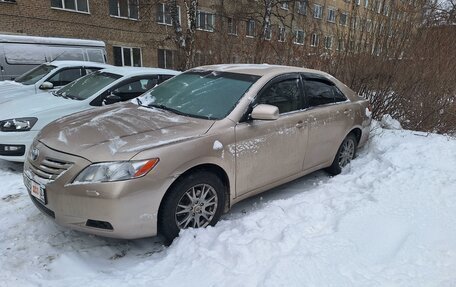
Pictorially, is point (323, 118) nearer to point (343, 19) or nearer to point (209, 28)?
point (343, 19)

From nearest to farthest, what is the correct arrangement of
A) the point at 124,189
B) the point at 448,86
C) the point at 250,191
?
the point at 124,189
the point at 250,191
the point at 448,86

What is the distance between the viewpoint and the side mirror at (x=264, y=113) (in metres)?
3.51

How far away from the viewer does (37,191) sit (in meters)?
3.07

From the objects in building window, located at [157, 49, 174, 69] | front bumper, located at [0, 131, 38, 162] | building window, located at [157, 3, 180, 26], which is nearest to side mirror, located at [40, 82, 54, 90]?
front bumper, located at [0, 131, 38, 162]

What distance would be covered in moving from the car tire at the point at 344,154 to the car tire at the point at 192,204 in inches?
83.5

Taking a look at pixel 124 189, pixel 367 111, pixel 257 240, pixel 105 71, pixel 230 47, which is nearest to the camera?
pixel 124 189

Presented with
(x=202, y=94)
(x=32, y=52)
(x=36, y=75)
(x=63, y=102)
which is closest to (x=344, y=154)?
(x=202, y=94)

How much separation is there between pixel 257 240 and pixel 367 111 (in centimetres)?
330

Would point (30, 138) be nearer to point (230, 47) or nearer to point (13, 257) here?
point (13, 257)

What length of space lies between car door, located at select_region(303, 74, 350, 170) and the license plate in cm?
282

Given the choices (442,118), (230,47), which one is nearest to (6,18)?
(230,47)

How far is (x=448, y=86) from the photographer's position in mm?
7387

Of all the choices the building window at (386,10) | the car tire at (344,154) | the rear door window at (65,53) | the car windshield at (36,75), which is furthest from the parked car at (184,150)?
the rear door window at (65,53)

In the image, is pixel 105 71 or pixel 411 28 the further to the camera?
pixel 411 28
